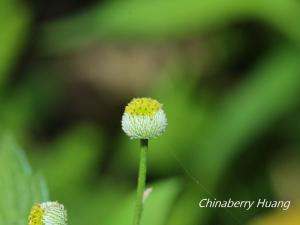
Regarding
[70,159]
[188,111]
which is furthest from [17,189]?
[188,111]

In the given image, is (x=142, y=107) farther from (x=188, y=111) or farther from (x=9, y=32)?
(x=9, y=32)

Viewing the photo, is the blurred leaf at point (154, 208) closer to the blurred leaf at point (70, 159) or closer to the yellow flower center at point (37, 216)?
the yellow flower center at point (37, 216)

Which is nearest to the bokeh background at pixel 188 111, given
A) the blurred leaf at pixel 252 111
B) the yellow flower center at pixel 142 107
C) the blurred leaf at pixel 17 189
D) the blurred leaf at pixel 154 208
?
the blurred leaf at pixel 252 111

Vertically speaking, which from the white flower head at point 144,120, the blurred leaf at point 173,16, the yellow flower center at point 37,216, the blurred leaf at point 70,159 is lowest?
the blurred leaf at point 70,159

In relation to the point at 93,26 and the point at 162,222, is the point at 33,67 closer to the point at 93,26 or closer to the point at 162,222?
the point at 93,26

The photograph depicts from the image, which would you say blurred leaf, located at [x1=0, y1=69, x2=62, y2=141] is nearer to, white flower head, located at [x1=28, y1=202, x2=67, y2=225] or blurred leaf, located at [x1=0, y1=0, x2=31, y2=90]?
blurred leaf, located at [x1=0, y1=0, x2=31, y2=90]

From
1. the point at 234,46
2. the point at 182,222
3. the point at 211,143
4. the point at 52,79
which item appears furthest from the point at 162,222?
the point at 52,79
